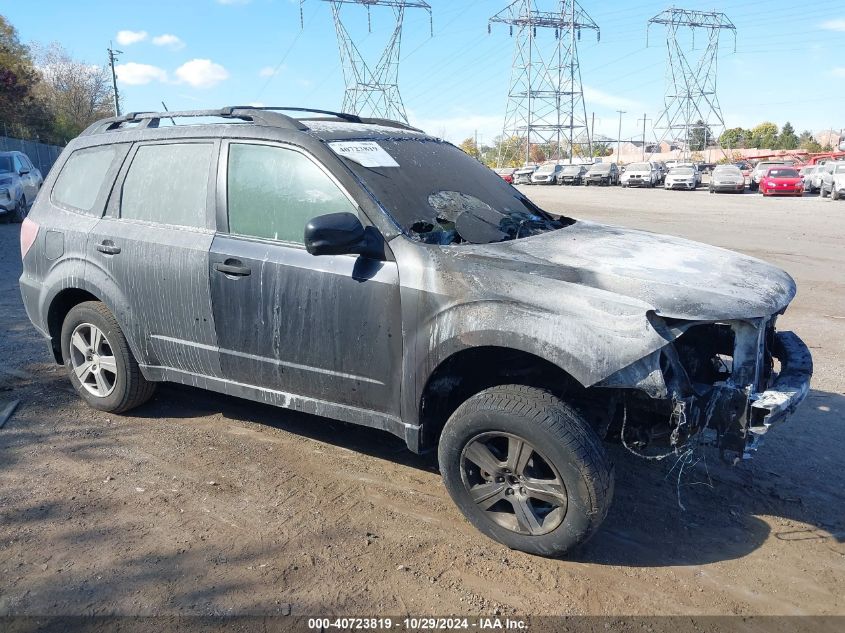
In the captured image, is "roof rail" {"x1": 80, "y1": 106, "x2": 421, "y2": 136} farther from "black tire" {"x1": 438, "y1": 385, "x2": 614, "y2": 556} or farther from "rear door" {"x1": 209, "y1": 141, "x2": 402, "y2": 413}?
"black tire" {"x1": 438, "y1": 385, "x2": 614, "y2": 556}

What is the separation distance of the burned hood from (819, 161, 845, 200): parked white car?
96.1 feet

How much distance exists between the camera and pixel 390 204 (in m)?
3.74

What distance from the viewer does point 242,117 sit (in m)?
4.30

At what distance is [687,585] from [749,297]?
4.25 feet

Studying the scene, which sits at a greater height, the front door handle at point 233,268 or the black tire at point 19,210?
the front door handle at point 233,268

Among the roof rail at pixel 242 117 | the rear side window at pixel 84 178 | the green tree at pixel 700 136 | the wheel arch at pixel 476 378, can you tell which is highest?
the green tree at pixel 700 136

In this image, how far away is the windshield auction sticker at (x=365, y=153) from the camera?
3898 millimetres

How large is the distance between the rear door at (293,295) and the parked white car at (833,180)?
3031cm

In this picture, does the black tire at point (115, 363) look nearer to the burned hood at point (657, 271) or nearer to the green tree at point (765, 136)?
the burned hood at point (657, 271)

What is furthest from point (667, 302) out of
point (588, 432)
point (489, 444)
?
point (489, 444)

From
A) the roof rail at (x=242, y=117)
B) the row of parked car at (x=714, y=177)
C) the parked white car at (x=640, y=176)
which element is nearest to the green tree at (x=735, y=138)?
the row of parked car at (x=714, y=177)

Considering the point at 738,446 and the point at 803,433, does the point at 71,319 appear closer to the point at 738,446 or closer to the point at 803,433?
the point at 738,446

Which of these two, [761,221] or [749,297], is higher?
[749,297]

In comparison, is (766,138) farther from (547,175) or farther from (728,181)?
(728,181)
